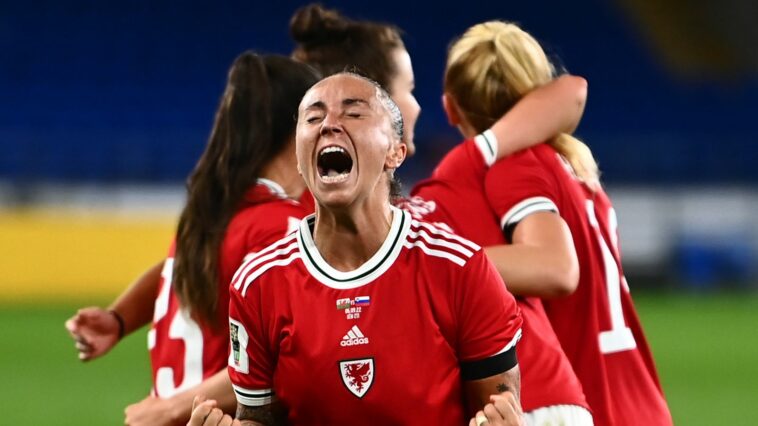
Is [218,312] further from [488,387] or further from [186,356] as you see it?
[488,387]

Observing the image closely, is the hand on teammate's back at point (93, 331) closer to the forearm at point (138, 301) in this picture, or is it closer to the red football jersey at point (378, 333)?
the forearm at point (138, 301)

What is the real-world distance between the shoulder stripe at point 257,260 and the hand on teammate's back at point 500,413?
22.6 inches

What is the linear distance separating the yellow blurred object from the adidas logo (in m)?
13.3

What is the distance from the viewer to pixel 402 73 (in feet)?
12.5

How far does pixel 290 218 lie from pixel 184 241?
0.31m

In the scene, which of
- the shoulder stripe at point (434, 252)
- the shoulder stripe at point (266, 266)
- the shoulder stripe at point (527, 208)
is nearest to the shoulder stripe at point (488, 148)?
the shoulder stripe at point (527, 208)

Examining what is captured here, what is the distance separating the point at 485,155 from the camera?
335 cm

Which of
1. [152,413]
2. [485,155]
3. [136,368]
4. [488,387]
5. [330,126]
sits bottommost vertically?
[136,368]

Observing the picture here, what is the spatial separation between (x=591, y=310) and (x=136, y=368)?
8.18 m

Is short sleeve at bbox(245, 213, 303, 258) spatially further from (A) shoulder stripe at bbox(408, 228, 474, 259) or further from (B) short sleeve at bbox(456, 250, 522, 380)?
(B) short sleeve at bbox(456, 250, 522, 380)

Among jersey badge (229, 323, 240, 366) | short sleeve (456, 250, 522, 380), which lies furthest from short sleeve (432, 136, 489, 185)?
jersey badge (229, 323, 240, 366)

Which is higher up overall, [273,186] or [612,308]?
[273,186]

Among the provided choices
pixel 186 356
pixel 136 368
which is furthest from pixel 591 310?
pixel 136 368

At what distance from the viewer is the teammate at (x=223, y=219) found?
342 cm
